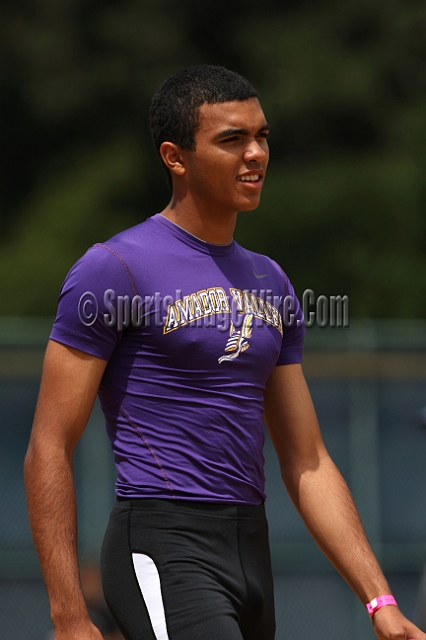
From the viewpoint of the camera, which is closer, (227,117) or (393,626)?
(393,626)

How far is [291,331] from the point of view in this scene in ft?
11.7

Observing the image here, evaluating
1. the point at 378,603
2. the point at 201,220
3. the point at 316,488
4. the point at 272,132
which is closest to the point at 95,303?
the point at 201,220

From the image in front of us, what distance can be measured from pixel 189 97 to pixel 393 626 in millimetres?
1708

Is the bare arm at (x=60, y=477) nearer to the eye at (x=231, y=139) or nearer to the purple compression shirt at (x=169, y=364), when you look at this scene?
the purple compression shirt at (x=169, y=364)

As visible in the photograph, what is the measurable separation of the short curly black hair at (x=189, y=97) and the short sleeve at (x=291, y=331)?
0.59m

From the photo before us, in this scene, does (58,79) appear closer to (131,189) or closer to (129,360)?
(131,189)

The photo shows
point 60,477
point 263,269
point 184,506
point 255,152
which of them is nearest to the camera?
point 60,477

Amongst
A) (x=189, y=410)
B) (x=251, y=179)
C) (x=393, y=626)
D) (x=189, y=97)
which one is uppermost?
(x=189, y=97)

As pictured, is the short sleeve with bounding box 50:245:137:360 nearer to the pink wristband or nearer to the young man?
the young man

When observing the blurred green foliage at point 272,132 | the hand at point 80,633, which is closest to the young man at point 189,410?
the hand at point 80,633

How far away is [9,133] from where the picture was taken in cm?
1711

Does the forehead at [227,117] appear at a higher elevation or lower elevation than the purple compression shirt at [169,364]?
higher

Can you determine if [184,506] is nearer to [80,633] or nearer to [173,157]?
[80,633]

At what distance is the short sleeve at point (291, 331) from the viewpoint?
3523 mm
